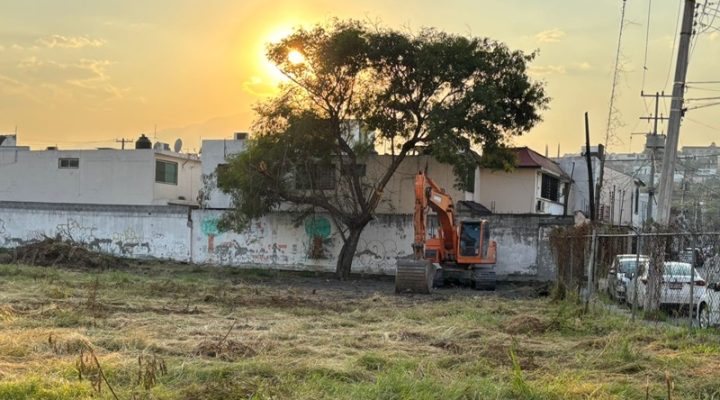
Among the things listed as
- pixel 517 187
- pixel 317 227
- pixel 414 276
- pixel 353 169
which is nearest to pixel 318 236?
pixel 317 227

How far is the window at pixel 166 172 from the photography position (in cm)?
3975

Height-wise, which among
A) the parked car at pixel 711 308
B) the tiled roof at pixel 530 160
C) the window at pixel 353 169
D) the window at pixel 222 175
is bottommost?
the parked car at pixel 711 308

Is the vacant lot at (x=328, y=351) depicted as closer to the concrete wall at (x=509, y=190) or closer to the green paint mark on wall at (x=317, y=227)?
the green paint mark on wall at (x=317, y=227)

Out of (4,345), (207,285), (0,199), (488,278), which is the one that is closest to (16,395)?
(4,345)

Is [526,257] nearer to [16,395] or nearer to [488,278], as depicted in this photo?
[488,278]

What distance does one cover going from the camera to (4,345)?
30.1 ft

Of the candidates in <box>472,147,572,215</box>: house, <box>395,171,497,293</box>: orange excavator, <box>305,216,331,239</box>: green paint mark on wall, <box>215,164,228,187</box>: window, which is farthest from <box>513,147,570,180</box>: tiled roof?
<box>215,164,228,187</box>: window

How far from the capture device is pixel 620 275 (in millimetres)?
16578

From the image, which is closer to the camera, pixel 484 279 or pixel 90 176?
pixel 484 279

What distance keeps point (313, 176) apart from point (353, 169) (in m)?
1.81

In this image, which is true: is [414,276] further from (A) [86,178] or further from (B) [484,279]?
(A) [86,178]

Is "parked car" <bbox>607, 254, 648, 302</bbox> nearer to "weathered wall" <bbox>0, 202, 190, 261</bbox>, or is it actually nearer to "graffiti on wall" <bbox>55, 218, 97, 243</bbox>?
"weathered wall" <bbox>0, 202, 190, 261</bbox>

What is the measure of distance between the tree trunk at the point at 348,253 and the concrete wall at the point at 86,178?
Result: 14753 millimetres

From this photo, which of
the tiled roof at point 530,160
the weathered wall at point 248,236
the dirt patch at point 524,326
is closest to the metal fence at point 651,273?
the dirt patch at point 524,326
